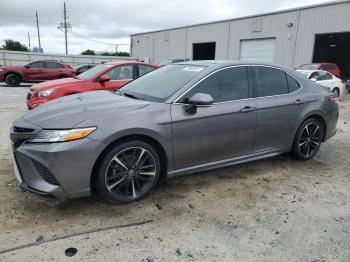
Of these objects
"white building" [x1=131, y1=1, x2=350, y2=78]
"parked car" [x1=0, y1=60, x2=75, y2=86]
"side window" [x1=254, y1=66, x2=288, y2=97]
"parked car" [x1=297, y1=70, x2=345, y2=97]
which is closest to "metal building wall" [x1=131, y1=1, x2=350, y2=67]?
"white building" [x1=131, y1=1, x2=350, y2=78]

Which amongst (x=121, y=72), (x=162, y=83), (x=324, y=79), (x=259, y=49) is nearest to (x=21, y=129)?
(x=162, y=83)

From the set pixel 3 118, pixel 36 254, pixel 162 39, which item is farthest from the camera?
pixel 162 39

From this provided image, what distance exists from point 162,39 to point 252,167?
32.6 meters

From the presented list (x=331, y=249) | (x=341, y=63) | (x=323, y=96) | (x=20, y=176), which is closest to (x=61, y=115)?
(x=20, y=176)

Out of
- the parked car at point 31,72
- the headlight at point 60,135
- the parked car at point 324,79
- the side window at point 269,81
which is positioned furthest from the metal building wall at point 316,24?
the headlight at point 60,135

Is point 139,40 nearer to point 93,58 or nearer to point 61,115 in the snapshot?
point 93,58

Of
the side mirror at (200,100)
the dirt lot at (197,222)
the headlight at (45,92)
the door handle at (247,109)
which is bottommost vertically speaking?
the dirt lot at (197,222)

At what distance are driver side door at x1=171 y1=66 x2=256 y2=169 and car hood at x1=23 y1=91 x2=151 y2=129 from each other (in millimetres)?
509

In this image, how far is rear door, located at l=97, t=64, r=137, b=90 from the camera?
24.8 ft

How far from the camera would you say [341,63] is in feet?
99.5

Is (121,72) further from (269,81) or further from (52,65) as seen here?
(52,65)

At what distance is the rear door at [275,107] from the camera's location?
411 cm

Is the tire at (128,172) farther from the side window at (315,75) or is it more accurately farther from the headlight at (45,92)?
the side window at (315,75)

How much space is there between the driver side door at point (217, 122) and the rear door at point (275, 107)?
0.48 ft
